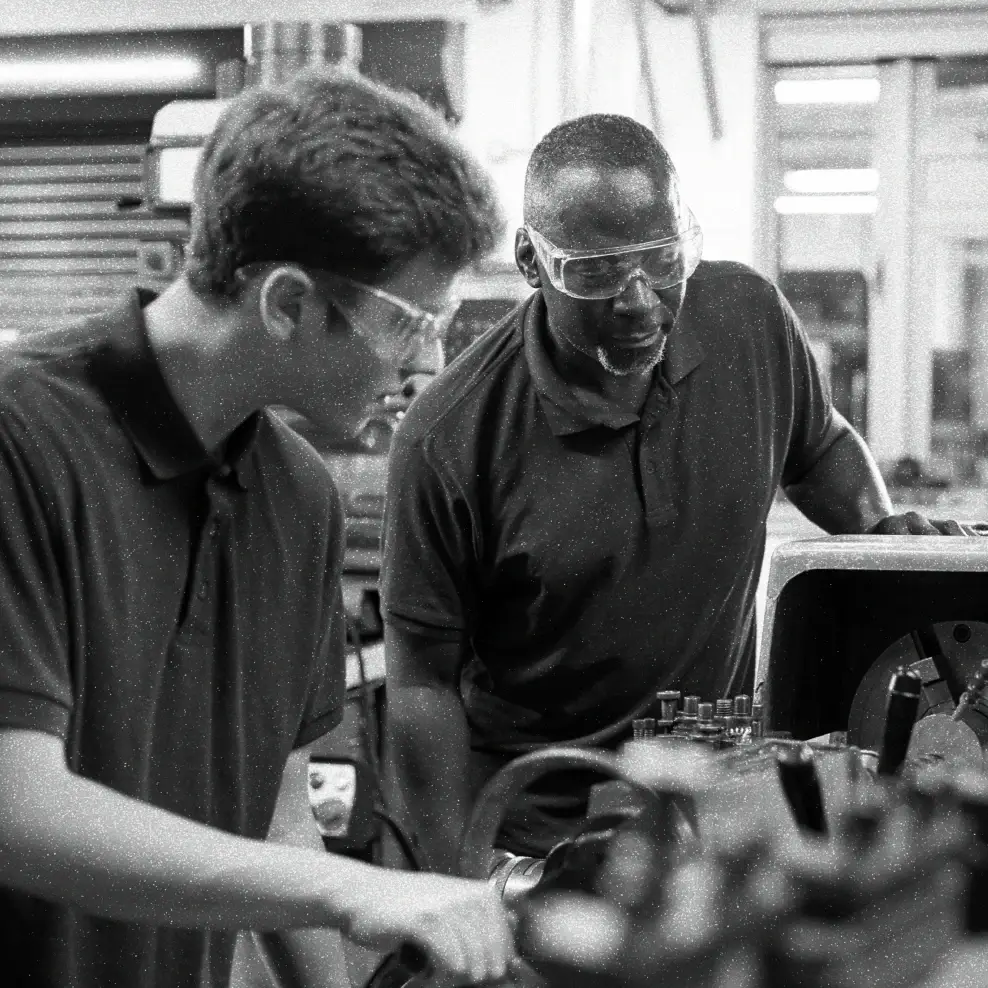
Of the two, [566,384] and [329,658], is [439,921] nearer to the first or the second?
[329,658]

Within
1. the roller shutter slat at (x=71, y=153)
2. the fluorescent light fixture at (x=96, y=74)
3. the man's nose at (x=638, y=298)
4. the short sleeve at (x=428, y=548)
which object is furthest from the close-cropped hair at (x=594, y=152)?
the roller shutter slat at (x=71, y=153)

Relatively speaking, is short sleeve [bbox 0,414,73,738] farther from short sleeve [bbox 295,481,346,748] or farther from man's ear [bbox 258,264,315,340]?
short sleeve [bbox 295,481,346,748]

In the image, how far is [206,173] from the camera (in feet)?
3.90

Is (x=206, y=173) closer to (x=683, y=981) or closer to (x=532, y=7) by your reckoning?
(x=683, y=981)

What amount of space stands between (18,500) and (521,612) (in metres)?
0.84

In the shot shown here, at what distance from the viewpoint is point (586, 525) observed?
Answer: 177 centimetres

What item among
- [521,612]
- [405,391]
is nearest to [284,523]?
[521,612]

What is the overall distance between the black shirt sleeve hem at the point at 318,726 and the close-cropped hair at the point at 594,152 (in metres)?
0.61

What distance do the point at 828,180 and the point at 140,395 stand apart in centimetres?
398

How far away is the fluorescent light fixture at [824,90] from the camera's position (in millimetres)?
4726

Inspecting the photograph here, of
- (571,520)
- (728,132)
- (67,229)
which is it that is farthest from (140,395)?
(67,229)

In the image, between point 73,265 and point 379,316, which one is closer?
point 379,316

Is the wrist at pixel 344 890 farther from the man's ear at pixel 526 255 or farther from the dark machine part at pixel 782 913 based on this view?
the man's ear at pixel 526 255

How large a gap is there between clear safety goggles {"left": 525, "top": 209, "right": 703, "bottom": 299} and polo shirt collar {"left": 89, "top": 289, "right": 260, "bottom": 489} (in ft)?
1.86
